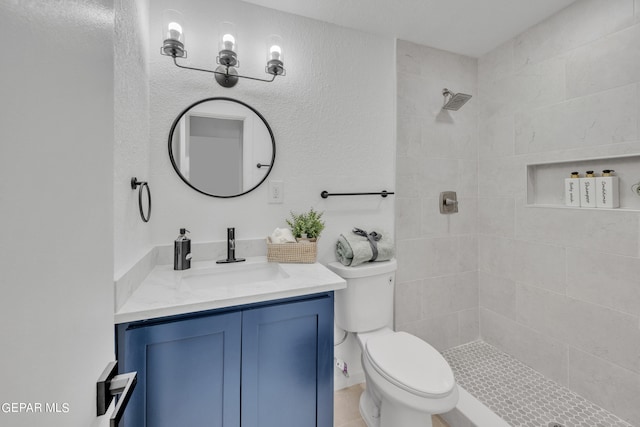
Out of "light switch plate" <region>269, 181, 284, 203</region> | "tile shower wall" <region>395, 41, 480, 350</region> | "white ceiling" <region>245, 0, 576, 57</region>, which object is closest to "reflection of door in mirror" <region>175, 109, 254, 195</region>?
"light switch plate" <region>269, 181, 284, 203</region>

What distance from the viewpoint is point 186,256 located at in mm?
1320

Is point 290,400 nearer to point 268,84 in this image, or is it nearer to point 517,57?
point 268,84

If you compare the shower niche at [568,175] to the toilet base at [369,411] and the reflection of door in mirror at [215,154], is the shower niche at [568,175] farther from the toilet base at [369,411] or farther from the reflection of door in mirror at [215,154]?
the reflection of door in mirror at [215,154]

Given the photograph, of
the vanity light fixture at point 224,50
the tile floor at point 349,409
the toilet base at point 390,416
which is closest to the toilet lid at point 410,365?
the toilet base at point 390,416

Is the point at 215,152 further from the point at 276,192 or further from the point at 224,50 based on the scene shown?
the point at 224,50

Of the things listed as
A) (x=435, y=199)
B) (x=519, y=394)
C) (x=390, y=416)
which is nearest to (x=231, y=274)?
(x=390, y=416)

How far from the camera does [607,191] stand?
149 centimetres

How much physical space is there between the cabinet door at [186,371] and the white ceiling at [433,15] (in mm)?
1698

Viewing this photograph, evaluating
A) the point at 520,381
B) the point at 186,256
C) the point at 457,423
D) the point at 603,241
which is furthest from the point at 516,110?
the point at 186,256

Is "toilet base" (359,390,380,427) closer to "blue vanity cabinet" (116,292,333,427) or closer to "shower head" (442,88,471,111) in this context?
"blue vanity cabinet" (116,292,333,427)

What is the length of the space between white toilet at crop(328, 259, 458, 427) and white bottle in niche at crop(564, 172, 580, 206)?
1156 mm

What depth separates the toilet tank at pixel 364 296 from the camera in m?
1.54

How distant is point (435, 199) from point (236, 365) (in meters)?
1.69

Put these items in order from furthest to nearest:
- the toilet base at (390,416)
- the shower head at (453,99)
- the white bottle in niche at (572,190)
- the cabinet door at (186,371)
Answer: the shower head at (453,99) → the white bottle in niche at (572,190) → the toilet base at (390,416) → the cabinet door at (186,371)
